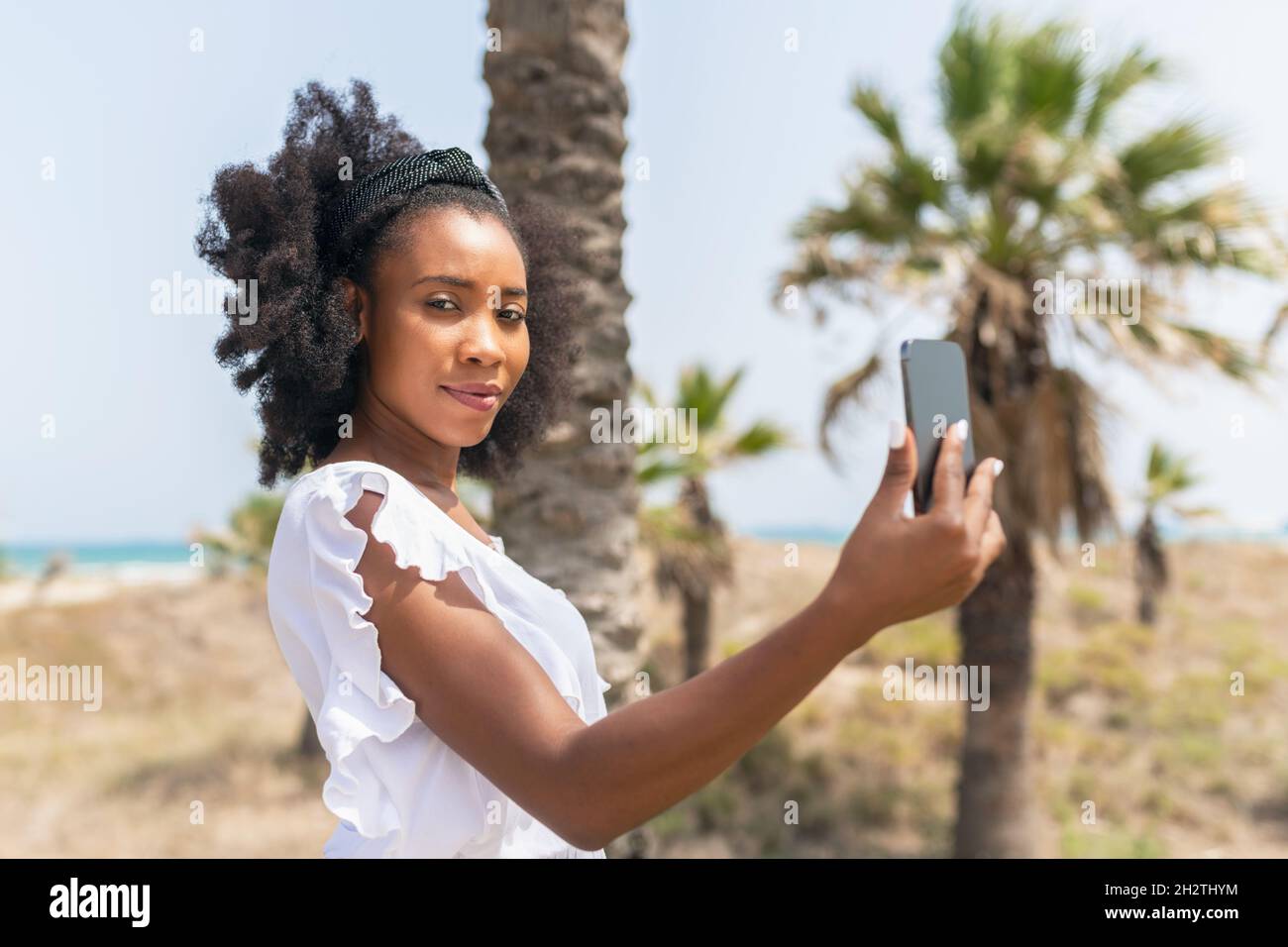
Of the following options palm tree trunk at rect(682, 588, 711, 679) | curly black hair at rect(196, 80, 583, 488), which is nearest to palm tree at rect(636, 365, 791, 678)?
palm tree trunk at rect(682, 588, 711, 679)

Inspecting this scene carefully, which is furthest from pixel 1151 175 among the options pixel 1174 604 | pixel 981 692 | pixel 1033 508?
pixel 1174 604

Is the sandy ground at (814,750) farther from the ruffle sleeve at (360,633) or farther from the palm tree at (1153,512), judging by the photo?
the ruffle sleeve at (360,633)

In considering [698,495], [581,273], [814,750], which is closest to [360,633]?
[581,273]

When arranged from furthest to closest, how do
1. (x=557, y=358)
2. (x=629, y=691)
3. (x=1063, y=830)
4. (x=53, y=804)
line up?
(x=53, y=804) → (x=1063, y=830) → (x=629, y=691) → (x=557, y=358)

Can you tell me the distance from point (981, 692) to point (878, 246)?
4.17m

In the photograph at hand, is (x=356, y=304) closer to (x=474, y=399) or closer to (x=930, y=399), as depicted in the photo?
Answer: (x=474, y=399)

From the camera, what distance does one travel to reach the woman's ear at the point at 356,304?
69.0 inches

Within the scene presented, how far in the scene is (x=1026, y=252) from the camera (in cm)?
919

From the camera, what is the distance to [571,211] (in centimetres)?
388

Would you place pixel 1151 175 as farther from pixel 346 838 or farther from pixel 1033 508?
pixel 346 838

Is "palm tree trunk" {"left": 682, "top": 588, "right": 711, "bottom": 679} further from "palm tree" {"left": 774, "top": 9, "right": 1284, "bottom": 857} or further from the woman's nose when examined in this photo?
the woman's nose

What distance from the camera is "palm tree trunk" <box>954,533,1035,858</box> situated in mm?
9734

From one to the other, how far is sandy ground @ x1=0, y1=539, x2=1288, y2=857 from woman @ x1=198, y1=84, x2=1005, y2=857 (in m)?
9.01

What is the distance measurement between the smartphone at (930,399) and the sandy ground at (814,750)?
9.28 meters
